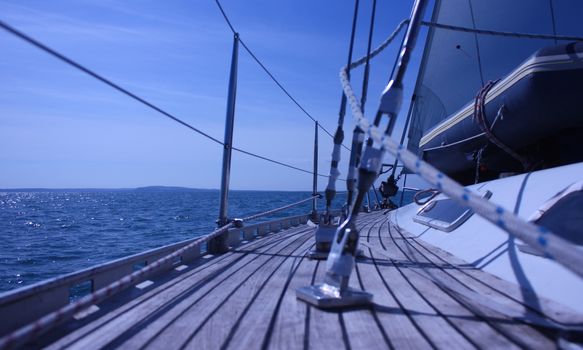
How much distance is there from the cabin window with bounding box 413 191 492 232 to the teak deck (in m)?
1.47

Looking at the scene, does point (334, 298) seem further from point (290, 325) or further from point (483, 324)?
point (483, 324)

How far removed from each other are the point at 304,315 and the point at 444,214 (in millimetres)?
3910

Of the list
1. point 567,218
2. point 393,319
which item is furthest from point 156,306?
point 567,218

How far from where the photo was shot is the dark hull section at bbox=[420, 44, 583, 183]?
14.1 feet

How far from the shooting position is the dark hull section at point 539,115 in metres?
4.30

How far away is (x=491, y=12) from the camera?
8523mm

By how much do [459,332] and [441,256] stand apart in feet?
8.06

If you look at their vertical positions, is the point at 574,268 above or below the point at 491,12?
below

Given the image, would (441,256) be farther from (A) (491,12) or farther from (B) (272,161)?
(A) (491,12)

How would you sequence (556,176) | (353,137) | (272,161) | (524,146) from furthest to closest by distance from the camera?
(272,161) < (524,146) < (556,176) < (353,137)

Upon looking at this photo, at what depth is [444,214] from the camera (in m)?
5.96

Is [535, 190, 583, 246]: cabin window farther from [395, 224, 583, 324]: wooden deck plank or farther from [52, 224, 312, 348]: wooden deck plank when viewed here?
[52, 224, 312, 348]: wooden deck plank

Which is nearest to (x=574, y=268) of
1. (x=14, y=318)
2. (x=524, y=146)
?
(x=14, y=318)

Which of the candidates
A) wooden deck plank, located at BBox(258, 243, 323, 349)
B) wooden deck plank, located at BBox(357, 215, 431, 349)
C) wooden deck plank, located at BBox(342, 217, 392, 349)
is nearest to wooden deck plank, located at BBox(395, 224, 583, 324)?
wooden deck plank, located at BBox(357, 215, 431, 349)
